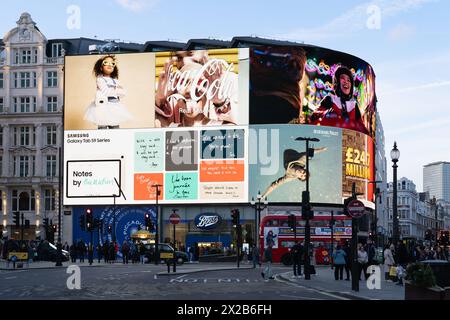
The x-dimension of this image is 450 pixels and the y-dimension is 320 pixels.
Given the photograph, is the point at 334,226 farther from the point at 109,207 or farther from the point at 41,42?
the point at 41,42

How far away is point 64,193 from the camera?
9706 centimetres

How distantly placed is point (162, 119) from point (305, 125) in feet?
Answer: 53.1

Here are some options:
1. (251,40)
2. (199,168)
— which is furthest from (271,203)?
(251,40)

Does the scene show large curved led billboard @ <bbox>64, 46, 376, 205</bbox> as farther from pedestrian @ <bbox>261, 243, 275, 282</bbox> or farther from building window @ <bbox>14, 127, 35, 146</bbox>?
pedestrian @ <bbox>261, 243, 275, 282</bbox>

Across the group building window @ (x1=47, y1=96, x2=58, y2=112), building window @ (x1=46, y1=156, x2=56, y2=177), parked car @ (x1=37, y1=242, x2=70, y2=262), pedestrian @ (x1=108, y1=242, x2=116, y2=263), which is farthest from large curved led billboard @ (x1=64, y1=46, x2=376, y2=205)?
pedestrian @ (x1=108, y1=242, x2=116, y2=263)

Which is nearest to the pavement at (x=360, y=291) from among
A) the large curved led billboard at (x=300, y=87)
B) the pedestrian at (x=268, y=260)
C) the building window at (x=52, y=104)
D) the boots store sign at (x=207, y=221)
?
the pedestrian at (x=268, y=260)

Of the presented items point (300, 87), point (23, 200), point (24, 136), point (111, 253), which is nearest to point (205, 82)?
point (300, 87)

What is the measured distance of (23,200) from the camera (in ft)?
336

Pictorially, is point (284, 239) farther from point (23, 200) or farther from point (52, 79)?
point (52, 79)

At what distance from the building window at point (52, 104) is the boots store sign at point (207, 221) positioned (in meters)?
23.5

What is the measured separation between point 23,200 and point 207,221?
2469 centimetres

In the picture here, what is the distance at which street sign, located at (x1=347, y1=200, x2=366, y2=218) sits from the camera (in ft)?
98.5

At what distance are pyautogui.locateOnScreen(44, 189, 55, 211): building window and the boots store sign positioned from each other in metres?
19.5

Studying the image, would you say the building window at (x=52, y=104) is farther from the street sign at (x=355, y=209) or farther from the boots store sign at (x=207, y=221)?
the street sign at (x=355, y=209)
